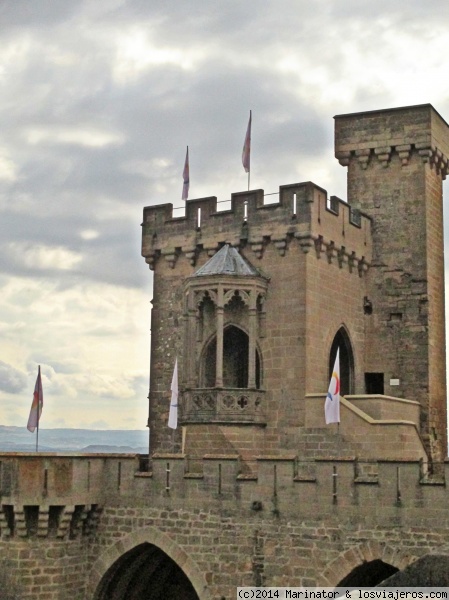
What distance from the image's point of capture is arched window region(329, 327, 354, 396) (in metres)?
29.7

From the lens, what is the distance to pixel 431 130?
30703mm

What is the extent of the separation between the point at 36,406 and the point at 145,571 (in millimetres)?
5610

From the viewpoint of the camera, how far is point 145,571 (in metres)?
26.2

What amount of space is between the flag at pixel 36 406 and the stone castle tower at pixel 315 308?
3.64 m

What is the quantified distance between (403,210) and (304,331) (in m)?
6.20

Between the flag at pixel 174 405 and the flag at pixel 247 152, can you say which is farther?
the flag at pixel 247 152

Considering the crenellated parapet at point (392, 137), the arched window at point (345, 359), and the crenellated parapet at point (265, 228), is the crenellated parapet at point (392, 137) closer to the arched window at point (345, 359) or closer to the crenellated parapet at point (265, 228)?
the crenellated parapet at point (265, 228)

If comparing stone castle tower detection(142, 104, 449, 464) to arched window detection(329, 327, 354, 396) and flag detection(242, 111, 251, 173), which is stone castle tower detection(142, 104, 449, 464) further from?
flag detection(242, 111, 251, 173)

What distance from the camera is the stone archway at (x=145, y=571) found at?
78.7 feet

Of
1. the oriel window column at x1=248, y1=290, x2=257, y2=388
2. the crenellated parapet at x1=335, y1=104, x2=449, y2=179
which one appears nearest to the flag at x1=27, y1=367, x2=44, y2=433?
the oriel window column at x1=248, y1=290, x2=257, y2=388

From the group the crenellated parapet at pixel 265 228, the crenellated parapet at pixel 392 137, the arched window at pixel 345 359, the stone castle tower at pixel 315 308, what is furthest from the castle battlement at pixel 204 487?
the crenellated parapet at pixel 392 137

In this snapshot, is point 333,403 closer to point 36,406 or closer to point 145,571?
point 145,571

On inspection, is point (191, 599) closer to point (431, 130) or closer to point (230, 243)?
point (230, 243)

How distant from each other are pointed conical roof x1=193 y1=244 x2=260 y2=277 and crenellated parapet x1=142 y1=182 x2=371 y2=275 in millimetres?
410
